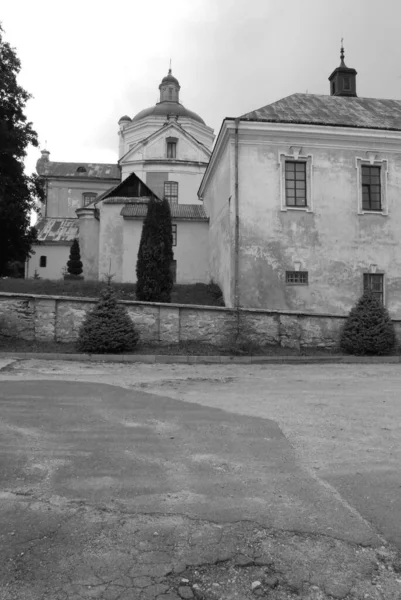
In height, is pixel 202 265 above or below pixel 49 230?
below

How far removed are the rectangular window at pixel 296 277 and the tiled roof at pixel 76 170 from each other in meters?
37.5

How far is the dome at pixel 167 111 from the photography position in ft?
155

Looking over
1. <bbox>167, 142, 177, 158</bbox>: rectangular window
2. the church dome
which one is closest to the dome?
the church dome

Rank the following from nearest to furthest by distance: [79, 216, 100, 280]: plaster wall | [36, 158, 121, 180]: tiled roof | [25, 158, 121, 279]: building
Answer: [79, 216, 100, 280]: plaster wall < [25, 158, 121, 279]: building < [36, 158, 121, 180]: tiled roof

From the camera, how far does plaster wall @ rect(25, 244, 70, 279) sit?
38625mm

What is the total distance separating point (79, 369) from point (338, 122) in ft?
→ 51.8

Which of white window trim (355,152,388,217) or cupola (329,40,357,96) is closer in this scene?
white window trim (355,152,388,217)

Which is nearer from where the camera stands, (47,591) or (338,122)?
(47,591)

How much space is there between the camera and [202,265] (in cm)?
2548

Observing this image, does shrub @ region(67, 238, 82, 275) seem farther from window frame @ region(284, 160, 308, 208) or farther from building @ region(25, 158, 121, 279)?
window frame @ region(284, 160, 308, 208)

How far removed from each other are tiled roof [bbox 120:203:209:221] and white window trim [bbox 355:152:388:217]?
330 inches

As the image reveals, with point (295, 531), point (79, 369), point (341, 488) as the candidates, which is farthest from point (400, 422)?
point (79, 369)

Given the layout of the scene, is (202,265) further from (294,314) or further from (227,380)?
Result: (227,380)

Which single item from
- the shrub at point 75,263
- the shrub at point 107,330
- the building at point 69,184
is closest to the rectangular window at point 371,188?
the shrub at point 107,330
